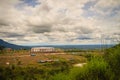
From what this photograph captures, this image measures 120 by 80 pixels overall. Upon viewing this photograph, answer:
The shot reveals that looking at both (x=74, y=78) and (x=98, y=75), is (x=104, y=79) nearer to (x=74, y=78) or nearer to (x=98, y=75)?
(x=98, y=75)

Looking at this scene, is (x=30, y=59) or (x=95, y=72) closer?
(x=95, y=72)

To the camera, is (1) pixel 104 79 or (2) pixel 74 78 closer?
(1) pixel 104 79

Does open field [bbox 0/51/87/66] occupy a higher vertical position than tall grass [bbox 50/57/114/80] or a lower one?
lower

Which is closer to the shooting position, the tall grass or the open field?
the tall grass

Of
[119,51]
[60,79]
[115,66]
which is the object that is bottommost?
[60,79]

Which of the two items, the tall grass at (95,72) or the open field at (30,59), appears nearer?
the tall grass at (95,72)

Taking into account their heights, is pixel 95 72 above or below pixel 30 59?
above

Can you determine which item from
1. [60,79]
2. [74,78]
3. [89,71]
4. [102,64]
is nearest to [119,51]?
[102,64]

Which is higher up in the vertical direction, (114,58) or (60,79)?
(114,58)

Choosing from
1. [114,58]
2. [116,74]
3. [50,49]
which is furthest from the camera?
[50,49]

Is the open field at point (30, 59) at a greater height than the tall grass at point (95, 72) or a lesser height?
lesser

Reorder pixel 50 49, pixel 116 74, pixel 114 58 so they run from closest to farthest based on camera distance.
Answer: pixel 116 74 → pixel 114 58 → pixel 50 49
